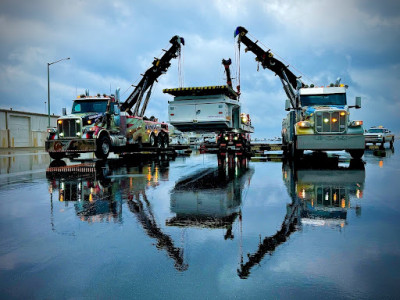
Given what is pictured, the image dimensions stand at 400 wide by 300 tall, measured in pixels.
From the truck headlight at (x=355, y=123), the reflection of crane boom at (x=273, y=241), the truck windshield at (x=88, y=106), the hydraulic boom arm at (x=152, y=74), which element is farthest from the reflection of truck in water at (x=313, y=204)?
the hydraulic boom arm at (x=152, y=74)

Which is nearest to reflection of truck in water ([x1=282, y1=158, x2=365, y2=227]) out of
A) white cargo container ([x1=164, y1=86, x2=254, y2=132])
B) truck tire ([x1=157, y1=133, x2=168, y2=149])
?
white cargo container ([x1=164, y1=86, x2=254, y2=132])

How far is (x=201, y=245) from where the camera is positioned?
3811mm

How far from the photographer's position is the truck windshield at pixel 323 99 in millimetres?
16312

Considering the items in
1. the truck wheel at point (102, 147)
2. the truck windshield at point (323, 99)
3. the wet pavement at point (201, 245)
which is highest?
the truck windshield at point (323, 99)

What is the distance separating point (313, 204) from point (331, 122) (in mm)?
9950

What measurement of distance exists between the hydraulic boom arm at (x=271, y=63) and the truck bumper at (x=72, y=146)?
13.8 m

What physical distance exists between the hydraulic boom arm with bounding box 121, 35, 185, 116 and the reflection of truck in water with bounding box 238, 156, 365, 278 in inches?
786

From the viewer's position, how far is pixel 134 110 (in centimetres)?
2808

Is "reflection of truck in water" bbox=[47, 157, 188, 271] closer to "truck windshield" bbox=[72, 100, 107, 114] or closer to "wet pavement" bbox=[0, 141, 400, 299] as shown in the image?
"wet pavement" bbox=[0, 141, 400, 299]

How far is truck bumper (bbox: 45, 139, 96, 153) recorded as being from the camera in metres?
16.4

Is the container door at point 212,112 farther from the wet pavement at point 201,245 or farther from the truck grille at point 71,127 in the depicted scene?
the wet pavement at point 201,245

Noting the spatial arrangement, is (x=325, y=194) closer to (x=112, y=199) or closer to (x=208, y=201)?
(x=208, y=201)

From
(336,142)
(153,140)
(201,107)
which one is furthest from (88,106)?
(336,142)

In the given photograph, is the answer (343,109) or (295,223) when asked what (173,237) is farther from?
(343,109)
